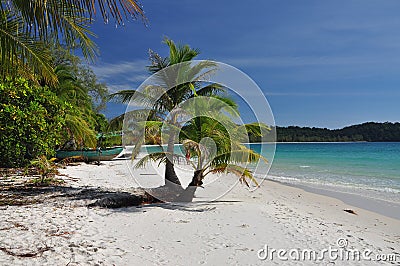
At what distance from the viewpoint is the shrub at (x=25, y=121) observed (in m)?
10.4

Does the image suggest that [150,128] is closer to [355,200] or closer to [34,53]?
[34,53]

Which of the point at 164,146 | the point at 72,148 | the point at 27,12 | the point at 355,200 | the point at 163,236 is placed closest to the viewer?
the point at 27,12

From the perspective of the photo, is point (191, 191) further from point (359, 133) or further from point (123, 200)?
point (359, 133)

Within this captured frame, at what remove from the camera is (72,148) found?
68.9 ft

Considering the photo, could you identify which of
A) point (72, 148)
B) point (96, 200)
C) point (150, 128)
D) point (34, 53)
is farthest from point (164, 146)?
point (72, 148)

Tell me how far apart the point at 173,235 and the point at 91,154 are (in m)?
17.2

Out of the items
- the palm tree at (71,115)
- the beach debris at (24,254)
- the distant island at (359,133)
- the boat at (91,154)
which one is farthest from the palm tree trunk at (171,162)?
the distant island at (359,133)

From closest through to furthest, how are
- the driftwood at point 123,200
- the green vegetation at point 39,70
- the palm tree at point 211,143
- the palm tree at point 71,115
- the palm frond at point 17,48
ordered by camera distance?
the green vegetation at point 39,70 → the palm frond at point 17,48 → the driftwood at point 123,200 → the palm tree at point 211,143 → the palm tree at point 71,115

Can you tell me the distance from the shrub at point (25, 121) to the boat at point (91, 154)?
22.4ft

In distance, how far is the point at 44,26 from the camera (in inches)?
167

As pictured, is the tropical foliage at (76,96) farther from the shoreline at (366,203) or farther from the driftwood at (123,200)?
the shoreline at (366,203)

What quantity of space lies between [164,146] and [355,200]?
6913mm

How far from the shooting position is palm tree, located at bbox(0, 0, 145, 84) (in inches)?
131

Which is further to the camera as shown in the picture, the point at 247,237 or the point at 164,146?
the point at 164,146
